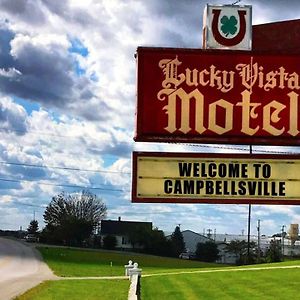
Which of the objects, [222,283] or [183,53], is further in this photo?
[222,283]

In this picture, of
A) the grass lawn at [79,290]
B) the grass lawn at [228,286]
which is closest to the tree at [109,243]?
the grass lawn at [79,290]

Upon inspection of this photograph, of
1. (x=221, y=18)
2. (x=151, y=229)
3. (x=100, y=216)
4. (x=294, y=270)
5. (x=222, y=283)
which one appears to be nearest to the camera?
(x=221, y=18)

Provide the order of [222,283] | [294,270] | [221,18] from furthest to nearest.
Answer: [294,270], [222,283], [221,18]

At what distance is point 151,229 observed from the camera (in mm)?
123438

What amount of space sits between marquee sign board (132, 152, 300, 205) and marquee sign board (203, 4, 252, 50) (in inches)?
74.2

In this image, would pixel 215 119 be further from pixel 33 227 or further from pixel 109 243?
pixel 33 227

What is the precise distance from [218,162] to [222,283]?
86.5 feet

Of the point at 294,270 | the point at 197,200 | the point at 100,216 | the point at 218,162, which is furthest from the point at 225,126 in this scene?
the point at 100,216

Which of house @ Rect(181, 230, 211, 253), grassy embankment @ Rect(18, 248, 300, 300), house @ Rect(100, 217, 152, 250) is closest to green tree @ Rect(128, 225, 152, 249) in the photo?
house @ Rect(100, 217, 152, 250)

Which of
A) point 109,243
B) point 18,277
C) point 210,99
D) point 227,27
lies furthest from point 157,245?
point 227,27

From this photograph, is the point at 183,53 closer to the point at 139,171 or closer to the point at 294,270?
the point at 139,171

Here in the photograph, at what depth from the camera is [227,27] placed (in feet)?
37.1

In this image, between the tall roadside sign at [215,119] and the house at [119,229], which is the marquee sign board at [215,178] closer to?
the tall roadside sign at [215,119]

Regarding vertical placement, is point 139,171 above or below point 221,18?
below
